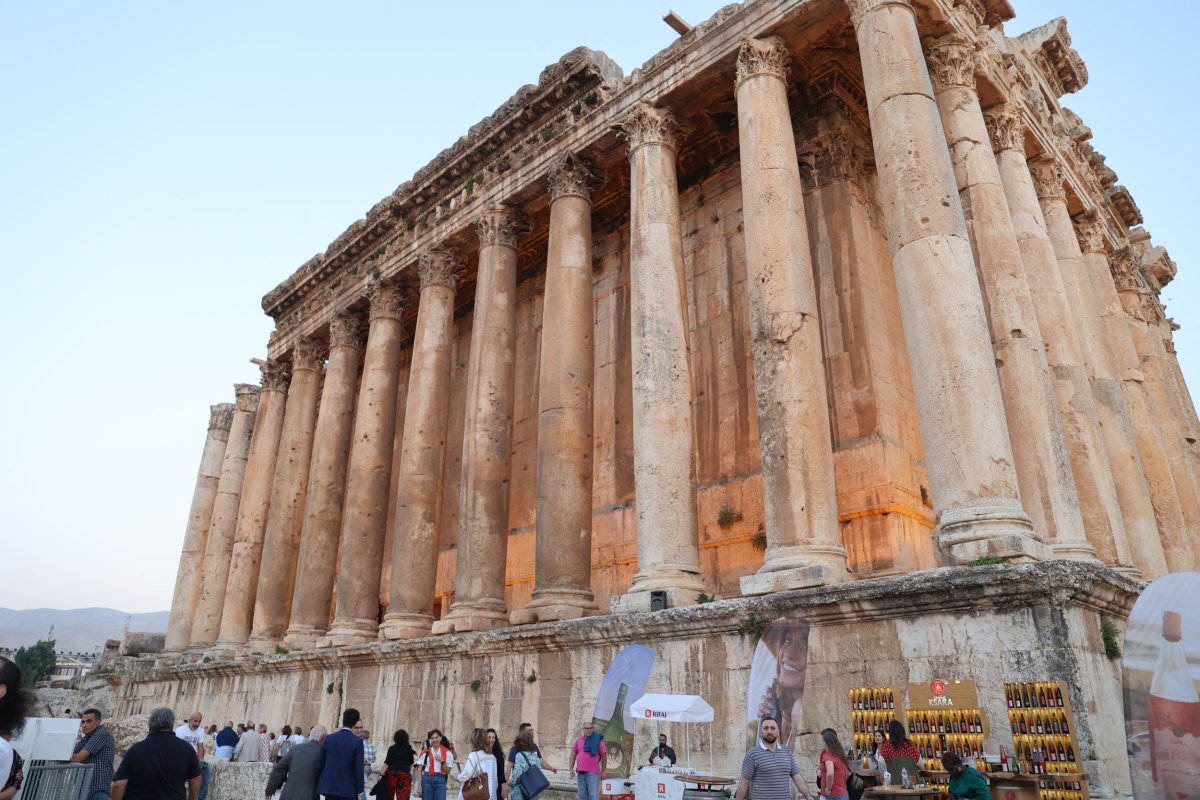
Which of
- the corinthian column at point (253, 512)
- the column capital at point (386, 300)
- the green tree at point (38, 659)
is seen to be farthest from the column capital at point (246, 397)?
the green tree at point (38, 659)

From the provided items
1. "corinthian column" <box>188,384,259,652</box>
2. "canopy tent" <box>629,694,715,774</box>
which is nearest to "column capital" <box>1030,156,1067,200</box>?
"canopy tent" <box>629,694,715,774</box>

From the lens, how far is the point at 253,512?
75.3 ft

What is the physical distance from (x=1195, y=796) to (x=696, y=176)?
15.4 meters

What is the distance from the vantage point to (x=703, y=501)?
15.4 m

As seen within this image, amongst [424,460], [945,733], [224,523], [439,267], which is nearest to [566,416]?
[424,460]

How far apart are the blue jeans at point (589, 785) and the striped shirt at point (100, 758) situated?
4.50 metres

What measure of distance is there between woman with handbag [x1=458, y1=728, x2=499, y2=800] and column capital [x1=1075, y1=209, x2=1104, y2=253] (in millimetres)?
16708

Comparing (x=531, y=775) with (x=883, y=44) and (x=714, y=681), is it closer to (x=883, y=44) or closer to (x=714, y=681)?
(x=714, y=681)

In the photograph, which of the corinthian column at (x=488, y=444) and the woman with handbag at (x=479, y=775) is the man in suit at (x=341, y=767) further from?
the corinthian column at (x=488, y=444)

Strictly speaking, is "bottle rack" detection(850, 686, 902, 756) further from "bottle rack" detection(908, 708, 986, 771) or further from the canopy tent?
the canopy tent

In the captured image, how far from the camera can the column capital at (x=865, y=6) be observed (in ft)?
39.5

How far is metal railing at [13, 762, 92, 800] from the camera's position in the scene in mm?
5453

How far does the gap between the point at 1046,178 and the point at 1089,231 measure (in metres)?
2.47

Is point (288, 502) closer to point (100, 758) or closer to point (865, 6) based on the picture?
point (100, 758)
